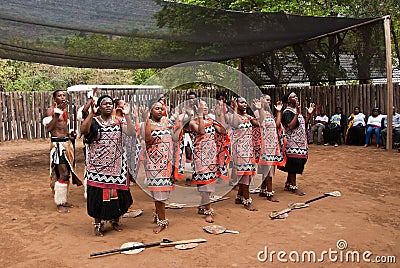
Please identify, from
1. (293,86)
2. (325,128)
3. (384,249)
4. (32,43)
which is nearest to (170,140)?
(384,249)

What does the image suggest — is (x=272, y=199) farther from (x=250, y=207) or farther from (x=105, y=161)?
(x=105, y=161)

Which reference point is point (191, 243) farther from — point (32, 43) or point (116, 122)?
point (32, 43)

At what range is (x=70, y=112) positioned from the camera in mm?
13461

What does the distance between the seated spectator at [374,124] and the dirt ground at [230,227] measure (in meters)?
3.73

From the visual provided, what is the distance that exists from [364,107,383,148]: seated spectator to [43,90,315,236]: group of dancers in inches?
211

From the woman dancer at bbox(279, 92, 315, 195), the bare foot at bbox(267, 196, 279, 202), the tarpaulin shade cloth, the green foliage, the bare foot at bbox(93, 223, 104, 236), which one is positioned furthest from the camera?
the green foliage

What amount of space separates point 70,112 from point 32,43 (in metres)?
7.09

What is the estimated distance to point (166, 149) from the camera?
402 cm

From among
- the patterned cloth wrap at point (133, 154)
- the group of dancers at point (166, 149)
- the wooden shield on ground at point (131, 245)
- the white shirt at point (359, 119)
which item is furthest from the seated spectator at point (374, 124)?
the wooden shield on ground at point (131, 245)

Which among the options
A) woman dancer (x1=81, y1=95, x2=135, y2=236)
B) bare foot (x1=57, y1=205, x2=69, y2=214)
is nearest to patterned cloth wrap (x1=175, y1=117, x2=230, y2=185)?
woman dancer (x1=81, y1=95, x2=135, y2=236)

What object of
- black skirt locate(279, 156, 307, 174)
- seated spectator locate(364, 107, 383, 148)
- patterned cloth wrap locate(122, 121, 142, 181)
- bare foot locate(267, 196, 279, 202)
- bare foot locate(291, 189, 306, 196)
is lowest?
bare foot locate(267, 196, 279, 202)

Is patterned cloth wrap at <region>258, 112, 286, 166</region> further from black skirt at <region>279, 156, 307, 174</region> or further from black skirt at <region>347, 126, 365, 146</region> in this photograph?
black skirt at <region>347, 126, 365, 146</region>

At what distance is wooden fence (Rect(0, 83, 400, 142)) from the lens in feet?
35.4

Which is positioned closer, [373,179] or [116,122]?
[116,122]
